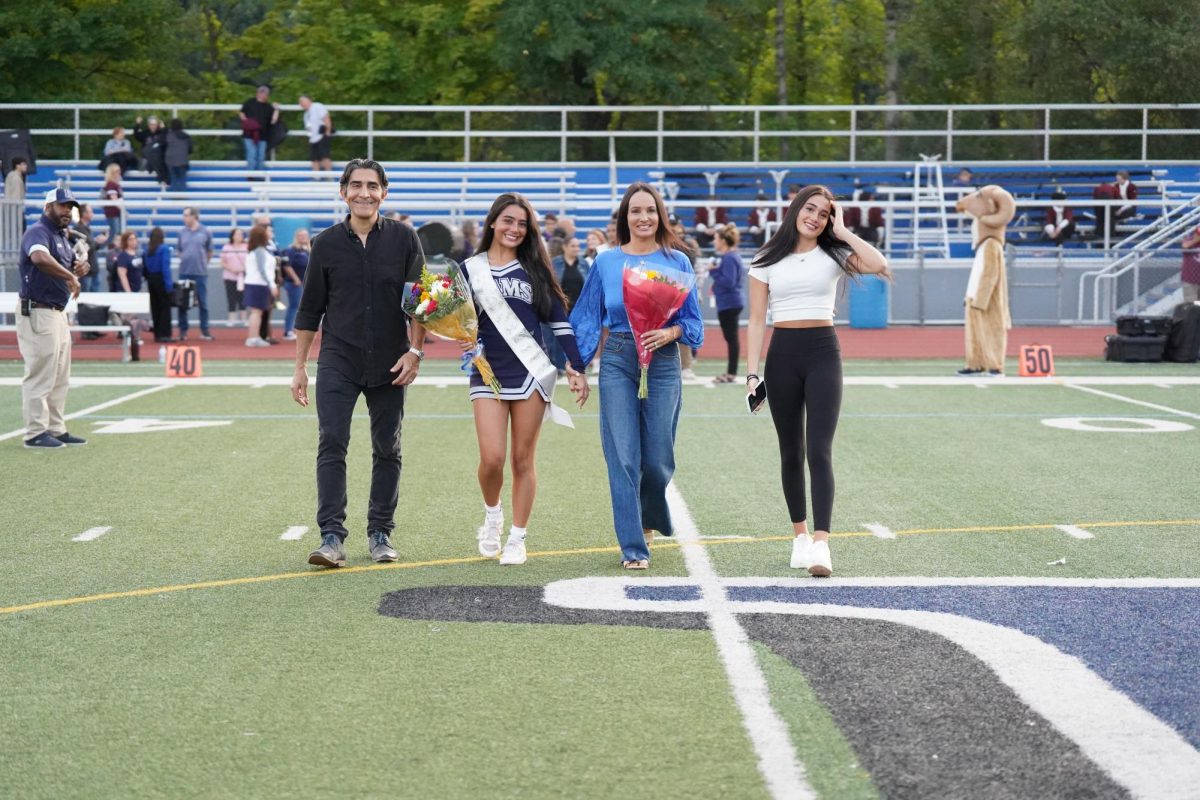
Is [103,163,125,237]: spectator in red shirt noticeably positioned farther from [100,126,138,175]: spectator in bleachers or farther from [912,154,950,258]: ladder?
[912,154,950,258]: ladder

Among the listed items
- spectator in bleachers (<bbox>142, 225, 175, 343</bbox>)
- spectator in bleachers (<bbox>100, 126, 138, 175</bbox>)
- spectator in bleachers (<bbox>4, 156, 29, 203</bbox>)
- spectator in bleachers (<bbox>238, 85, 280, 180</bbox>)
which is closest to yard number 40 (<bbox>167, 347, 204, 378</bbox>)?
spectator in bleachers (<bbox>142, 225, 175, 343</bbox>)

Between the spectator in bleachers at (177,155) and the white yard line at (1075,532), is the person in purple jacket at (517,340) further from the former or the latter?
the spectator in bleachers at (177,155)

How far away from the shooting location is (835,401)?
798 cm

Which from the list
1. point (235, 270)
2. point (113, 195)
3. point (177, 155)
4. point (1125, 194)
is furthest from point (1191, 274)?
point (177, 155)

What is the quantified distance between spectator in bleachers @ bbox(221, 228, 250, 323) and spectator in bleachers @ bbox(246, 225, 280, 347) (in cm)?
162

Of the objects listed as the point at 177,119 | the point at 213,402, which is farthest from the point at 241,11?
the point at 213,402

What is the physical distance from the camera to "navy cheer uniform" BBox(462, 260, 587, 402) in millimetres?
8016

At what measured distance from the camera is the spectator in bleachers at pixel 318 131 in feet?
116

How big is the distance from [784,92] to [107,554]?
41573mm

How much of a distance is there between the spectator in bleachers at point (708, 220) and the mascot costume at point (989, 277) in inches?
442

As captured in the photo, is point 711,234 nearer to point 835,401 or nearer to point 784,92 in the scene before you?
point 784,92

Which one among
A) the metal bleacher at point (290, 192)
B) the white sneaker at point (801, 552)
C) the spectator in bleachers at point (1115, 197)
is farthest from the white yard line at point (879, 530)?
the spectator in bleachers at point (1115, 197)

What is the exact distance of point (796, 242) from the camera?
8.12 meters

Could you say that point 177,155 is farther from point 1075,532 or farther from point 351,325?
point 1075,532
